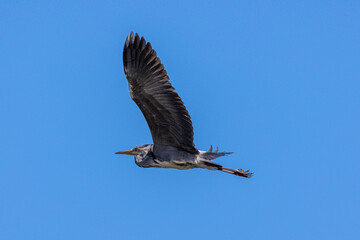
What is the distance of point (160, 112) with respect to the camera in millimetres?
16422

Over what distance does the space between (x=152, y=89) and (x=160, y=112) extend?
568 mm

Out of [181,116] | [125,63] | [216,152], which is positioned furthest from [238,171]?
[125,63]

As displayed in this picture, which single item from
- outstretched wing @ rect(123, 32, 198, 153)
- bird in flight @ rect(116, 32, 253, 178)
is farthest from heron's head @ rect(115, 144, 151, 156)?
outstretched wing @ rect(123, 32, 198, 153)

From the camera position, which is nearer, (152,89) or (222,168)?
(152,89)

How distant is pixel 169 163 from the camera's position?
1680 cm

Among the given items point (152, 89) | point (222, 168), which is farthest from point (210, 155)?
point (152, 89)

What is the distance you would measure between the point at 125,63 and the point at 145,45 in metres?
0.62

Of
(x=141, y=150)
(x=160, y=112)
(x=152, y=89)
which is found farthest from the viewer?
(x=141, y=150)

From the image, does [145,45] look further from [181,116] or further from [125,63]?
[181,116]

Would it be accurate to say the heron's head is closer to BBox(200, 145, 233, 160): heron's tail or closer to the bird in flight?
the bird in flight

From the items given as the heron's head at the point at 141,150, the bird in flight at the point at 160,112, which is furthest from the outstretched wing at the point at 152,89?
the heron's head at the point at 141,150

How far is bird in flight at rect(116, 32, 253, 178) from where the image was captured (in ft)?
52.9

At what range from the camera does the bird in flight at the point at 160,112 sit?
634 inches

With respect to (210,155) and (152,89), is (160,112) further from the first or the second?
(210,155)
